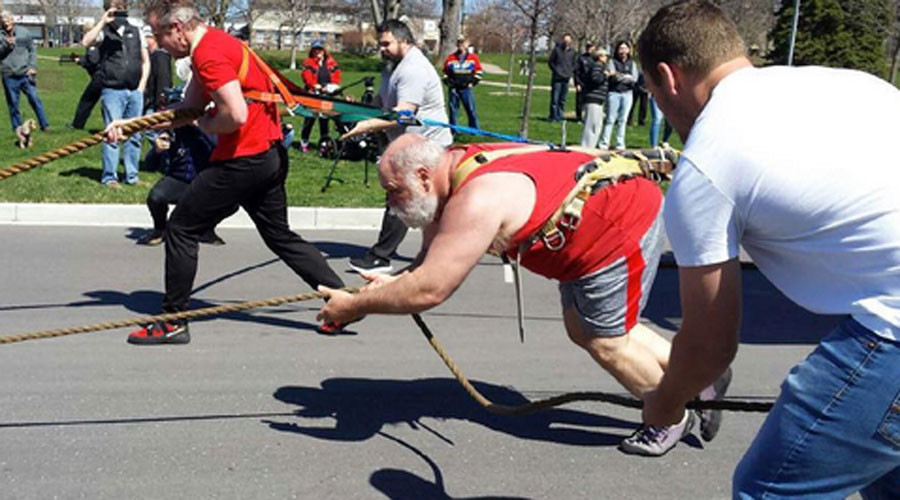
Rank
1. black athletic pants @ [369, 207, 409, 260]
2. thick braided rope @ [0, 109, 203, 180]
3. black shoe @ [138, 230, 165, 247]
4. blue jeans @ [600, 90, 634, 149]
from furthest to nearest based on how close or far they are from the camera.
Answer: blue jeans @ [600, 90, 634, 149] → black shoe @ [138, 230, 165, 247] → black athletic pants @ [369, 207, 409, 260] → thick braided rope @ [0, 109, 203, 180]

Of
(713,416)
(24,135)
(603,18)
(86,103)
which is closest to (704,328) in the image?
(713,416)

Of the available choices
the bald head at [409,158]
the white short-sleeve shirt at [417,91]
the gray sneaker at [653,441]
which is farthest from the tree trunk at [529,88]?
the bald head at [409,158]

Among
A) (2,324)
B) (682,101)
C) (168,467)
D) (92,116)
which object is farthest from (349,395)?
Answer: (92,116)

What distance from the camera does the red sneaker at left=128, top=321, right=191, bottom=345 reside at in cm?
577

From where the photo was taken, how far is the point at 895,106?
2.25 metres

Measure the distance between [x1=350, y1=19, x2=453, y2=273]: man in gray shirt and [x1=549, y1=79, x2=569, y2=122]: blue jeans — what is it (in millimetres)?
13623

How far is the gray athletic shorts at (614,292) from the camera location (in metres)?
3.90

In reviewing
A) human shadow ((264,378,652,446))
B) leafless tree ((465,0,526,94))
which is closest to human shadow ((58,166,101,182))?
human shadow ((264,378,652,446))

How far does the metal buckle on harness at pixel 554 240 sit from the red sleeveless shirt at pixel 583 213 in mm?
22

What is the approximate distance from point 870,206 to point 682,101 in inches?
19.3

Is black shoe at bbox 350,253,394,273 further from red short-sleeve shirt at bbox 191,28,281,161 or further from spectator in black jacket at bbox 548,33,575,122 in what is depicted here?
spectator in black jacket at bbox 548,33,575,122

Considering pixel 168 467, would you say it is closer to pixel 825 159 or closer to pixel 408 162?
pixel 408 162

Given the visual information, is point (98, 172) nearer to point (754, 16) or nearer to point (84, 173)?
point (84, 173)

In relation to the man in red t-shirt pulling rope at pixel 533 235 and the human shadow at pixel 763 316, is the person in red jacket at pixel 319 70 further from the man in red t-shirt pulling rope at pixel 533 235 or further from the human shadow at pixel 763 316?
the man in red t-shirt pulling rope at pixel 533 235
